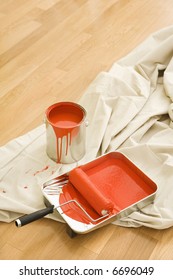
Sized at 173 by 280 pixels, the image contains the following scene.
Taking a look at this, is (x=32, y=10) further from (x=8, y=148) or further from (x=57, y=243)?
(x=57, y=243)

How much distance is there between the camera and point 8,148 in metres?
1.25

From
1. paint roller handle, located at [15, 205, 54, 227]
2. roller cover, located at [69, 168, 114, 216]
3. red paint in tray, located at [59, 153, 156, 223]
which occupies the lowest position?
red paint in tray, located at [59, 153, 156, 223]

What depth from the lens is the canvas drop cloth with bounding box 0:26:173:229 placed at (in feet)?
3.57

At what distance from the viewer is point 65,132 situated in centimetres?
113

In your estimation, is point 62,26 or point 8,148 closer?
point 8,148

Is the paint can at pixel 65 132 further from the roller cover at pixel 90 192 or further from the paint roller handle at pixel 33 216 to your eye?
the paint roller handle at pixel 33 216

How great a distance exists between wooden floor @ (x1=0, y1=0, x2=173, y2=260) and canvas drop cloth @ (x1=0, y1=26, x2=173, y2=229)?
56mm

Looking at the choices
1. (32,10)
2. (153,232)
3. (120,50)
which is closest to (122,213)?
(153,232)

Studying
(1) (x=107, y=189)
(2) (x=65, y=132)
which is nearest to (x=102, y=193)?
(1) (x=107, y=189)

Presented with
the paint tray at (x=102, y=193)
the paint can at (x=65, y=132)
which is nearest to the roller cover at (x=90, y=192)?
the paint tray at (x=102, y=193)

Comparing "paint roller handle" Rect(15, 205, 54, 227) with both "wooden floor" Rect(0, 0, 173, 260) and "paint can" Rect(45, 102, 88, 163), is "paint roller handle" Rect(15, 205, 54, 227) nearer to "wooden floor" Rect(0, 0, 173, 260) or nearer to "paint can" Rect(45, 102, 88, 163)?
"wooden floor" Rect(0, 0, 173, 260)

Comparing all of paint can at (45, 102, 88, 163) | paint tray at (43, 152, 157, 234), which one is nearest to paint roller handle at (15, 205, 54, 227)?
paint tray at (43, 152, 157, 234)

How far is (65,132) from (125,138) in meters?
0.23
